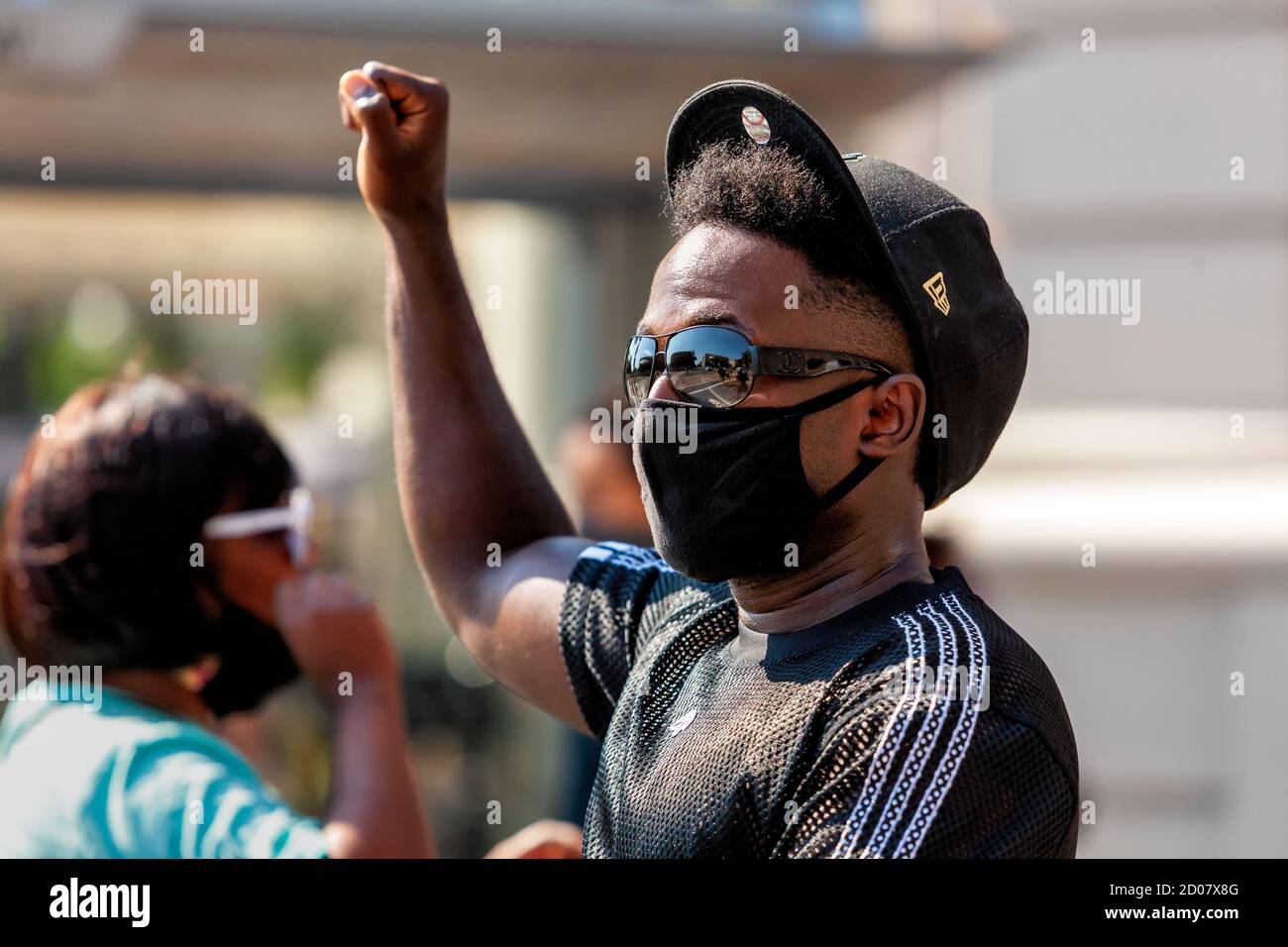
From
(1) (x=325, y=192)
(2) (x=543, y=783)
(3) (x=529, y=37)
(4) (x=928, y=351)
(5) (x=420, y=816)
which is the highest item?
(3) (x=529, y=37)

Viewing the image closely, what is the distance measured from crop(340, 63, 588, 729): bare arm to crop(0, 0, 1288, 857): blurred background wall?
4372 millimetres

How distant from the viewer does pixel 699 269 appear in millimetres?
1860

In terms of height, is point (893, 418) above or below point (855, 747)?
above

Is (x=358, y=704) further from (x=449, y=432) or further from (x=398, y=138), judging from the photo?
(x=398, y=138)

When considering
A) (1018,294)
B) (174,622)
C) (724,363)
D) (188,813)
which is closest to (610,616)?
(724,363)

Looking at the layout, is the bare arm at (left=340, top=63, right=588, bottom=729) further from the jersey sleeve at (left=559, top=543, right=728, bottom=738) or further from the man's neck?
the man's neck

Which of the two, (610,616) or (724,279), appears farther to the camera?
(610,616)

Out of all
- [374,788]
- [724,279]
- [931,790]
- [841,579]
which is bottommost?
[374,788]

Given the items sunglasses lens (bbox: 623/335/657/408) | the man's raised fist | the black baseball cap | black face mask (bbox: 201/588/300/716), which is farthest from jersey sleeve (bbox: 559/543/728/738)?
black face mask (bbox: 201/588/300/716)

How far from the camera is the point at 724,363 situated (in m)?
1.83

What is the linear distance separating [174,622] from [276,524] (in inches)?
10.1
